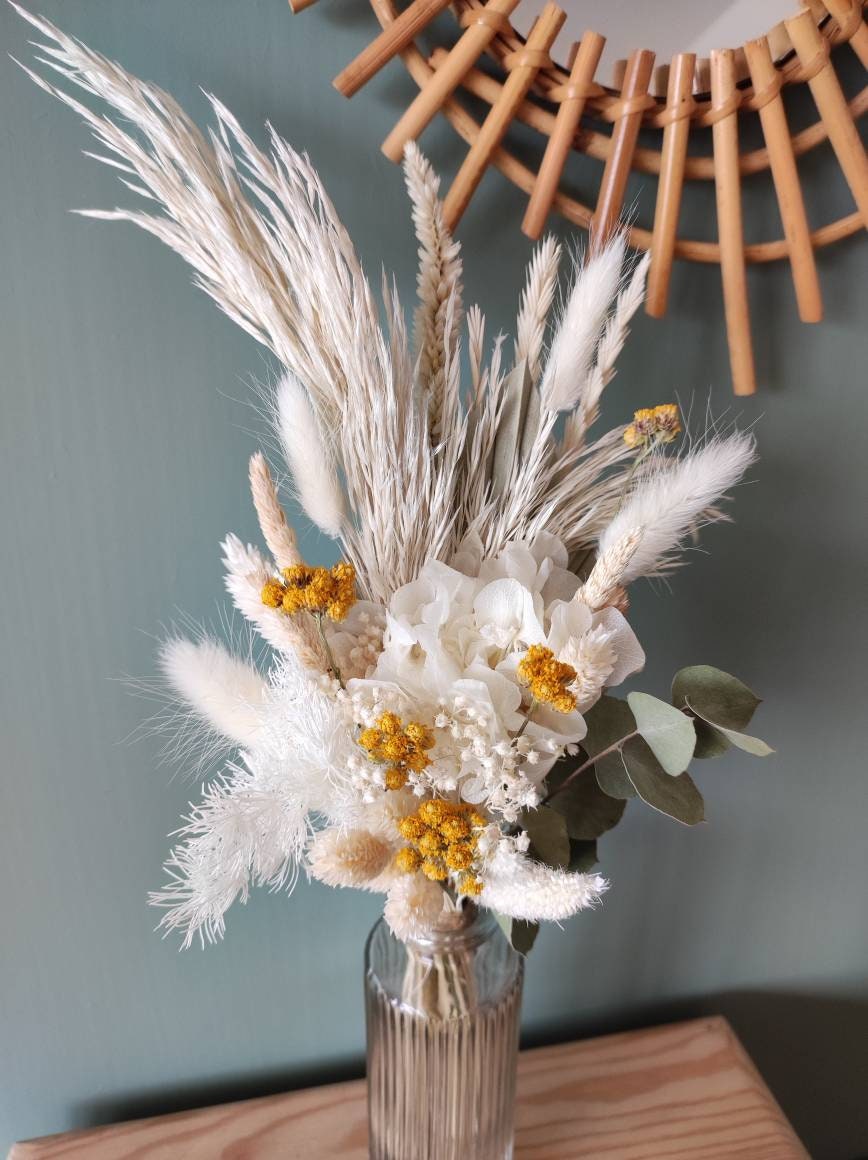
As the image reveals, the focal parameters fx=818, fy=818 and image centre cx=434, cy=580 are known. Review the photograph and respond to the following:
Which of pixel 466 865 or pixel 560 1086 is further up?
pixel 466 865

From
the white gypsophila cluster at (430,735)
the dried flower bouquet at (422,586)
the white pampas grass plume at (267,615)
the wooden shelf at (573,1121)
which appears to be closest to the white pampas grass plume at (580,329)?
the dried flower bouquet at (422,586)

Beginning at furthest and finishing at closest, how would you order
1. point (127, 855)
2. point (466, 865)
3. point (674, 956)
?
point (674, 956)
point (127, 855)
point (466, 865)

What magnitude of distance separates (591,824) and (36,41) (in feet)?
2.25

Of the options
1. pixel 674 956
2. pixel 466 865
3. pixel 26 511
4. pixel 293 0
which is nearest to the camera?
pixel 466 865

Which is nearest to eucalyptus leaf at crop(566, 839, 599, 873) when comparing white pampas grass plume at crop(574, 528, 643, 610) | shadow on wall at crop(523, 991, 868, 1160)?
white pampas grass plume at crop(574, 528, 643, 610)

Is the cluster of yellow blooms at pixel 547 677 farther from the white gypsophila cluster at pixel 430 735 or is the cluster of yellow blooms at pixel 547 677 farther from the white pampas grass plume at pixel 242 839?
the white pampas grass plume at pixel 242 839

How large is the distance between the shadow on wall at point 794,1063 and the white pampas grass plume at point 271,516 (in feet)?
2.23

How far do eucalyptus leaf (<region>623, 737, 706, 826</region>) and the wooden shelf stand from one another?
1.52ft

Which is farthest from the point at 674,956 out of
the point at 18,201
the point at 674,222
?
the point at 18,201

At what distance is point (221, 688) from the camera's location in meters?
0.55

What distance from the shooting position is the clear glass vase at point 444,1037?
618mm

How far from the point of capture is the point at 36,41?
0.58 meters

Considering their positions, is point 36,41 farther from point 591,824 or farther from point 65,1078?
point 65,1078

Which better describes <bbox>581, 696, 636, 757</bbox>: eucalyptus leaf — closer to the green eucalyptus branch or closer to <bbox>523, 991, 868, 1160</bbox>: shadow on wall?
the green eucalyptus branch
